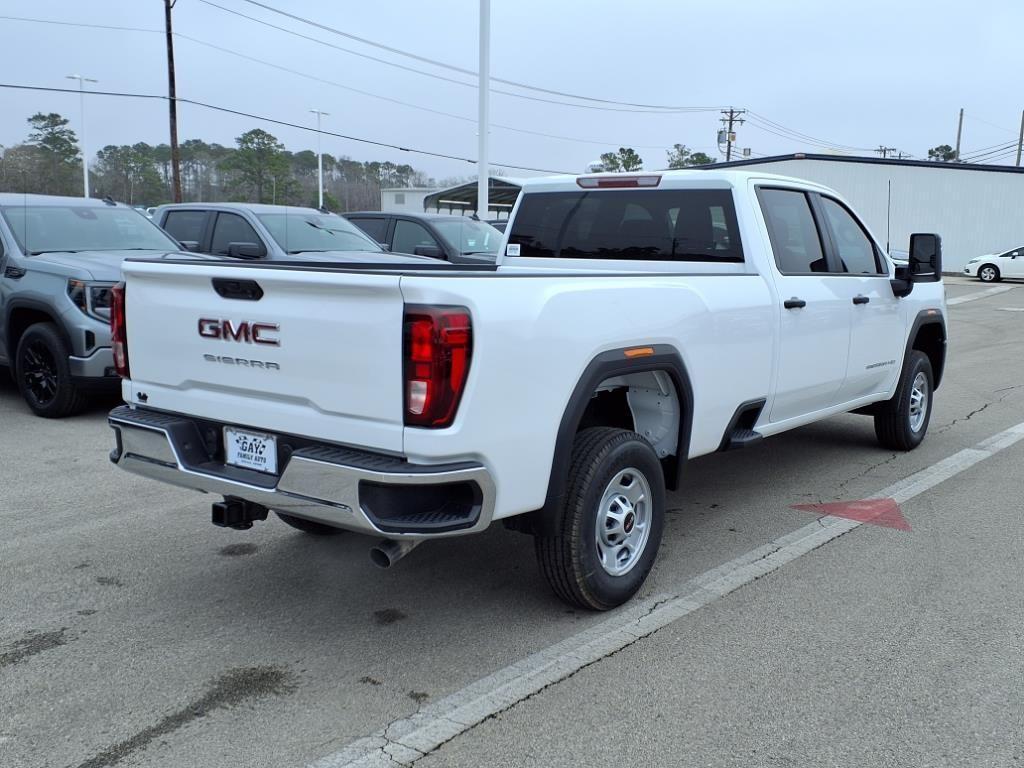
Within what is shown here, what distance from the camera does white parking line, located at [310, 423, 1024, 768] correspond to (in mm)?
3131

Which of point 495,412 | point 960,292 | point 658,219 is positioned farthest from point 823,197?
point 960,292

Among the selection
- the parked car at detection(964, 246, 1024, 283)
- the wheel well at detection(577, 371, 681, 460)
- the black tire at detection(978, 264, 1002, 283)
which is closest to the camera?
the wheel well at detection(577, 371, 681, 460)

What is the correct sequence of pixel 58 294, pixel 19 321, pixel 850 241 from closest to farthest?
pixel 850 241 < pixel 58 294 < pixel 19 321

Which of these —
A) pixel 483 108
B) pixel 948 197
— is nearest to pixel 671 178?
pixel 483 108

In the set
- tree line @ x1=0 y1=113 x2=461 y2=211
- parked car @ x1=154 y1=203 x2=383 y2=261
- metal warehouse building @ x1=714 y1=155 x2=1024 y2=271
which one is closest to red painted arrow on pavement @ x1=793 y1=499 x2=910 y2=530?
parked car @ x1=154 y1=203 x2=383 y2=261

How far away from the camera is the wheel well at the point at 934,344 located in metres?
7.51

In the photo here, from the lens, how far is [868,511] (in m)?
5.81

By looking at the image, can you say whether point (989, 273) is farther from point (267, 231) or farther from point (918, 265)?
point (918, 265)

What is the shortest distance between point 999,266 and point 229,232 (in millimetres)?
30472

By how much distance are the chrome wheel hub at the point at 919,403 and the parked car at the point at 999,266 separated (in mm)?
29628

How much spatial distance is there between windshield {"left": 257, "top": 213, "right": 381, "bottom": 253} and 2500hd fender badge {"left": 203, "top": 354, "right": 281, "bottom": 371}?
652 cm

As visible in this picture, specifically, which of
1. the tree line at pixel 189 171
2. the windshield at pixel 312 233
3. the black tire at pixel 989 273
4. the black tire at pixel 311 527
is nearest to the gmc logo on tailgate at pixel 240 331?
the black tire at pixel 311 527

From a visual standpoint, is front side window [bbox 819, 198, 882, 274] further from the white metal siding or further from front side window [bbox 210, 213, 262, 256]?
the white metal siding

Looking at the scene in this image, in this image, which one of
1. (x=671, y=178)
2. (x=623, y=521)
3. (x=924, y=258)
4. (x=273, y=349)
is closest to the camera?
(x=273, y=349)
